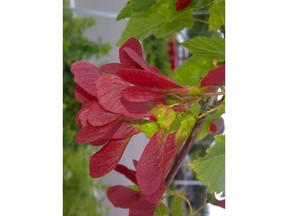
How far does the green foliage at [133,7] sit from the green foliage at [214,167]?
4.2 inches

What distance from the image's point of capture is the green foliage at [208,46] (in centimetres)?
33

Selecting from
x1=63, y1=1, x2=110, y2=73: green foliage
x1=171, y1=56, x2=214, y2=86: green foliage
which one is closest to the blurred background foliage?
x1=63, y1=1, x2=110, y2=73: green foliage

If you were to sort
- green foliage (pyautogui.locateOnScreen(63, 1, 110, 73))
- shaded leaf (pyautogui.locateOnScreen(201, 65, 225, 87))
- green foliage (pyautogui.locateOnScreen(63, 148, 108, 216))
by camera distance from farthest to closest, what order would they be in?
green foliage (pyautogui.locateOnScreen(63, 1, 110, 73)), green foliage (pyautogui.locateOnScreen(63, 148, 108, 216)), shaded leaf (pyautogui.locateOnScreen(201, 65, 225, 87))

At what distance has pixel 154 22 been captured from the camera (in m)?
0.40

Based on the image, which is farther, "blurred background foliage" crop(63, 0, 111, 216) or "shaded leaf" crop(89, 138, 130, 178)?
"blurred background foliage" crop(63, 0, 111, 216)

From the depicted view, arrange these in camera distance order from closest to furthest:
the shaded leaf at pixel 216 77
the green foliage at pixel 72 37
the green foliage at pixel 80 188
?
1. the shaded leaf at pixel 216 77
2. the green foliage at pixel 80 188
3. the green foliage at pixel 72 37

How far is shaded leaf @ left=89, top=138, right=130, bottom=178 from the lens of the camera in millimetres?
316

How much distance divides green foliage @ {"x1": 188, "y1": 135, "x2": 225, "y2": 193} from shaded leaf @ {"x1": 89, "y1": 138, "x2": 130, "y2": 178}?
0.04 m

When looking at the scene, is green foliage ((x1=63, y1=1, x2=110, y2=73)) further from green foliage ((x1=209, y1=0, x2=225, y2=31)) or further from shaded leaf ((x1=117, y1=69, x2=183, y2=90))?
shaded leaf ((x1=117, y1=69, x2=183, y2=90))

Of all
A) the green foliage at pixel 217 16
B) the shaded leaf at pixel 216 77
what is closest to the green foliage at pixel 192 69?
the green foliage at pixel 217 16

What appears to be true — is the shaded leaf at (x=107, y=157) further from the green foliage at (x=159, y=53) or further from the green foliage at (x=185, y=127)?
the green foliage at (x=159, y=53)

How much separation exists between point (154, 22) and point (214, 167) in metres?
0.14

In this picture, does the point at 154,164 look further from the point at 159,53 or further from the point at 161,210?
the point at 159,53
